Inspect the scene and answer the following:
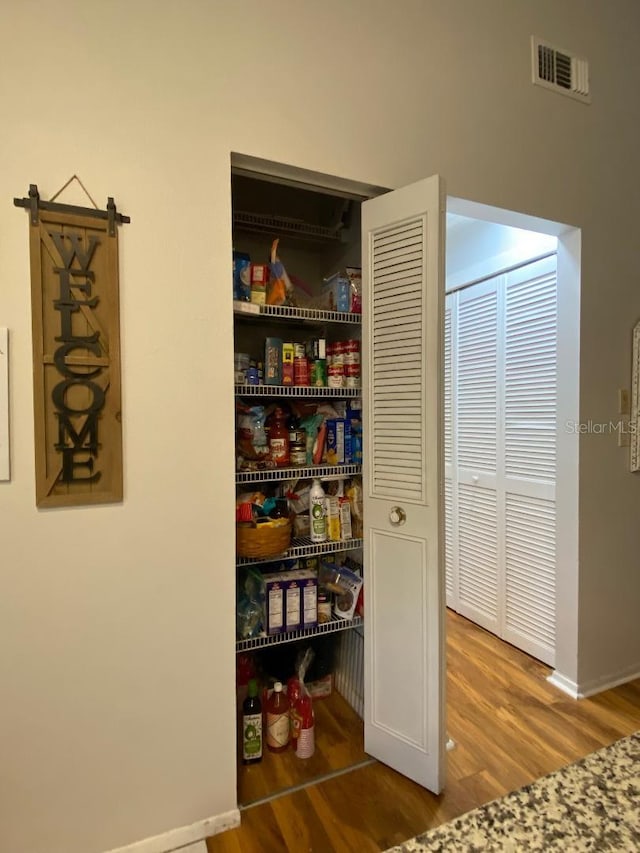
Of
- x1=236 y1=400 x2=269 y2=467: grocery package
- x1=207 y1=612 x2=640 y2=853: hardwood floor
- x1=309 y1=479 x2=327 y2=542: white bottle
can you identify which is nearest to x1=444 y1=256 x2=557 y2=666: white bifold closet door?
x1=207 y1=612 x2=640 y2=853: hardwood floor

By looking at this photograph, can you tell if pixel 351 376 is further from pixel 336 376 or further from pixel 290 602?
pixel 290 602

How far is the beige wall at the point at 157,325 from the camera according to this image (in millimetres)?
1188

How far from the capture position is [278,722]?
5.72ft

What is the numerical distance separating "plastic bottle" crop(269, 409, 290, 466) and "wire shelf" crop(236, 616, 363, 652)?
2.10ft

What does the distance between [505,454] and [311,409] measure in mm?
Result: 1275

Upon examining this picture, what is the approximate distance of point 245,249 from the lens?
212 centimetres

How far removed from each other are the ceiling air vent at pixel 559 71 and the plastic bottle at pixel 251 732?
9.10 feet

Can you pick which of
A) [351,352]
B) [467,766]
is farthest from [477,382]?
[467,766]

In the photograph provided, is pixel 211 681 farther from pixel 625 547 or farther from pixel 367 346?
pixel 625 547

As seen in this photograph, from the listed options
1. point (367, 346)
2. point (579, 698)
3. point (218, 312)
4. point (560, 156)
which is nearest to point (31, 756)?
point (218, 312)

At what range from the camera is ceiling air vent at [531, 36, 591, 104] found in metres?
1.85

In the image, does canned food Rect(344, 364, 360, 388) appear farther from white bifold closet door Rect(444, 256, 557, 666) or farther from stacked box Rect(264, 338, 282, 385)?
white bifold closet door Rect(444, 256, 557, 666)

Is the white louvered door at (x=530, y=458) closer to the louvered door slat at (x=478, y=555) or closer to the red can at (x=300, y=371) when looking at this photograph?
the louvered door slat at (x=478, y=555)

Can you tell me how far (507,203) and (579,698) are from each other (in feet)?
7.33
